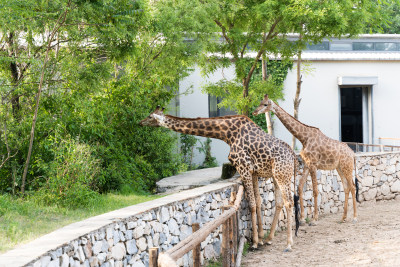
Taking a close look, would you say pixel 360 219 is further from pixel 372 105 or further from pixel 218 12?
pixel 372 105

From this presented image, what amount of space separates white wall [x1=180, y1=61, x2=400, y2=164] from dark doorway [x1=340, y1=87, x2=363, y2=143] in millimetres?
1451

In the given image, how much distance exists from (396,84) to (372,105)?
1.14 meters

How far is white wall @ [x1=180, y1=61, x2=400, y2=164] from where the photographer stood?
18.6 meters

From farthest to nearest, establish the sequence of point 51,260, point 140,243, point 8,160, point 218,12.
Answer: point 218,12
point 8,160
point 140,243
point 51,260

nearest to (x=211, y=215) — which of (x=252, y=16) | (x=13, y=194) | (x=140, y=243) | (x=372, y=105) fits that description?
(x=140, y=243)

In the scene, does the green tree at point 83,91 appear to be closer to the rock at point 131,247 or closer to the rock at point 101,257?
the rock at point 131,247

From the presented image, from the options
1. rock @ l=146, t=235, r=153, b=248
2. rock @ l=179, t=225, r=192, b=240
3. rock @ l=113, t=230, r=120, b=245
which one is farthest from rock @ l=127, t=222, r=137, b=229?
rock @ l=179, t=225, r=192, b=240

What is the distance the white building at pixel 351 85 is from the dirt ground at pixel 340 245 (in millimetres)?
7700

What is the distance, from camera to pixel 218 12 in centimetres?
1311

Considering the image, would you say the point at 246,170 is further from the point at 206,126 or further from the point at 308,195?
the point at 308,195

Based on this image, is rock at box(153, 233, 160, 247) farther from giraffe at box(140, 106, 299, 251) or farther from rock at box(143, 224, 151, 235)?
giraffe at box(140, 106, 299, 251)

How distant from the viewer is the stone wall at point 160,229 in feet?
16.8

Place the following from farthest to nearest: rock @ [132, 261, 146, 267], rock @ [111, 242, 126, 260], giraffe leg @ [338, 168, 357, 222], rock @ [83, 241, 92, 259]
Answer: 1. giraffe leg @ [338, 168, 357, 222]
2. rock @ [132, 261, 146, 267]
3. rock @ [111, 242, 126, 260]
4. rock @ [83, 241, 92, 259]

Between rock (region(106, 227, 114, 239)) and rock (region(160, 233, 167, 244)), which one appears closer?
rock (region(106, 227, 114, 239))
